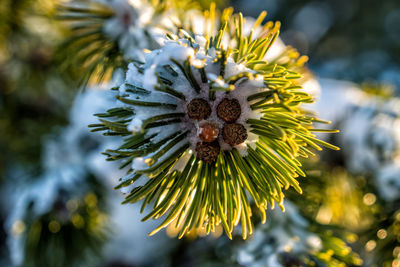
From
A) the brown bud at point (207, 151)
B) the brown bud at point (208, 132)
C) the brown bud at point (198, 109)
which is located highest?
the brown bud at point (198, 109)

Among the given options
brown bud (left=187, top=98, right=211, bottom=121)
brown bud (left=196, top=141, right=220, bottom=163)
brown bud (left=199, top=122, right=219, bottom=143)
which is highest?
brown bud (left=187, top=98, right=211, bottom=121)

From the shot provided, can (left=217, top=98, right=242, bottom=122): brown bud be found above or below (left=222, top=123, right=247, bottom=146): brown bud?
above

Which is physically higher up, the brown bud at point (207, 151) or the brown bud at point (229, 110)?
the brown bud at point (229, 110)

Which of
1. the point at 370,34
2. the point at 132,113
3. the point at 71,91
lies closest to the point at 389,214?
the point at 132,113
